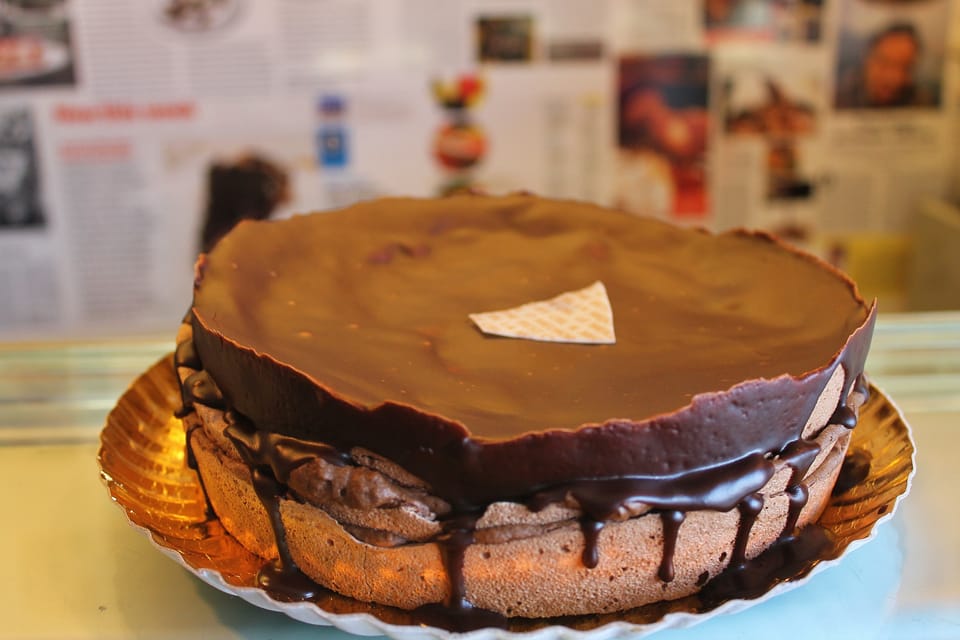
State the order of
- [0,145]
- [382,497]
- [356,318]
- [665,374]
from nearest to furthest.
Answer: [382,497], [665,374], [356,318], [0,145]

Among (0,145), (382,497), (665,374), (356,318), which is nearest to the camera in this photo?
(382,497)

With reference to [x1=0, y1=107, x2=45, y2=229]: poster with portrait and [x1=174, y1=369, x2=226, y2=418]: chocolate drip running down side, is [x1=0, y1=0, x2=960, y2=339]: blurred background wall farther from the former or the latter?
[x1=174, y1=369, x2=226, y2=418]: chocolate drip running down side

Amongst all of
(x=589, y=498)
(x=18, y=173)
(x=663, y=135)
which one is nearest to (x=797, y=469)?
(x=589, y=498)

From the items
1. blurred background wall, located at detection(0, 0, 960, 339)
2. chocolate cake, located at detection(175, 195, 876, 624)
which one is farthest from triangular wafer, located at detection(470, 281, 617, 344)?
Answer: blurred background wall, located at detection(0, 0, 960, 339)

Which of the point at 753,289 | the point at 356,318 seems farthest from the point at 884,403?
the point at 356,318

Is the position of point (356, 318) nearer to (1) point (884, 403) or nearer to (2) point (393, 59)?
(1) point (884, 403)

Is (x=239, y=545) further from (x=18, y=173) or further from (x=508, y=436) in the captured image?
(x=18, y=173)
